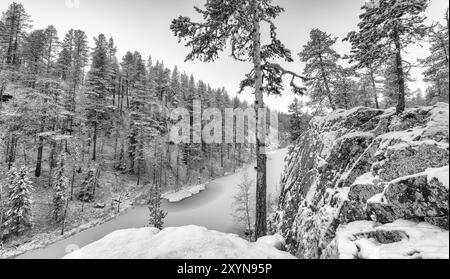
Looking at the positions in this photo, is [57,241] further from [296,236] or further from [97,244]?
[296,236]

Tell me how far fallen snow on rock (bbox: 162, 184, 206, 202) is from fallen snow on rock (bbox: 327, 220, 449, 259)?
2781cm

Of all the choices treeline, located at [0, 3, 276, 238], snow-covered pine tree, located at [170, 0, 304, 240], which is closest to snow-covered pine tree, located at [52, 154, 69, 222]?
treeline, located at [0, 3, 276, 238]

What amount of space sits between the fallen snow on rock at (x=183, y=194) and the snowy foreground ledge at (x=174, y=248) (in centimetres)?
2674

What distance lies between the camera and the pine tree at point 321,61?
2023 centimetres

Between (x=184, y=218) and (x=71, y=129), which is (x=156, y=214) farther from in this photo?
(x=71, y=129)

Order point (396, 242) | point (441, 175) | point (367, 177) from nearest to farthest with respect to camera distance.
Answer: point (396, 242) → point (441, 175) → point (367, 177)

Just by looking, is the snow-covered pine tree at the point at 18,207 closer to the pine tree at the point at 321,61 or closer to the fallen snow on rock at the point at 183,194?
the fallen snow on rock at the point at 183,194

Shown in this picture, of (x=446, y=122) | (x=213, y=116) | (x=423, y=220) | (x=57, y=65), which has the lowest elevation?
(x=423, y=220)

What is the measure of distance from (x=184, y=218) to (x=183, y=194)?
748 centimetres

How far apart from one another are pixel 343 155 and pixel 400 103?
2.57m

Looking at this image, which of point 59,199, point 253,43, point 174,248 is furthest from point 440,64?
point 59,199

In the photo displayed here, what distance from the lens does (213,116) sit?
168 feet

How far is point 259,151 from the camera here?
7.76m
